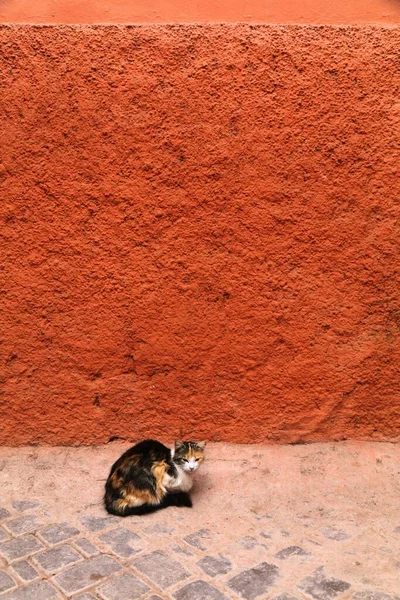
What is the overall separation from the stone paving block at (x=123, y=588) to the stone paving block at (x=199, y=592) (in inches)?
6.3

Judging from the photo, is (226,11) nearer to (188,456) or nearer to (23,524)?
(188,456)

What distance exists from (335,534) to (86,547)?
51.5 inches

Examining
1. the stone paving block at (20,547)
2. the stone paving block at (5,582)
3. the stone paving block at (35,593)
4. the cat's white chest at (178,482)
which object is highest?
the cat's white chest at (178,482)

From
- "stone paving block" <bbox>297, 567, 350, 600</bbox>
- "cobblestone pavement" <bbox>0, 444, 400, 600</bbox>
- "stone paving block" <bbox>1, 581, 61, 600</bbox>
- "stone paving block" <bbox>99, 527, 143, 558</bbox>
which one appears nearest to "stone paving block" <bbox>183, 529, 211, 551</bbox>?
"cobblestone pavement" <bbox>0, 444, 400, 600</bbox>

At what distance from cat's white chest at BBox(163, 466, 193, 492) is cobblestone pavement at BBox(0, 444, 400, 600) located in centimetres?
12

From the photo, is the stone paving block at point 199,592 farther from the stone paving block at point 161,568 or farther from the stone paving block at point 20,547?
the stone paving block at point 20,547

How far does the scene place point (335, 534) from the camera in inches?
114

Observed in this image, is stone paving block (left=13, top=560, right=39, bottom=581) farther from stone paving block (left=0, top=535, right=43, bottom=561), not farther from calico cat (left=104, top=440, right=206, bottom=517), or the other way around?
calico cat (left=104, top=440, right=206, bottom=517)

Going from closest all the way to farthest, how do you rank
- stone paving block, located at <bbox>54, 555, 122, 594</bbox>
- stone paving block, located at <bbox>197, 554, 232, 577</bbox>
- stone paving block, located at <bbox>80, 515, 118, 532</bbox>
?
stone paving block, located at <bbox>54, 555, 122, 594</bbox> → stone paving block, located at <bbox>197, 554, 232, 577</bbox> → stone paving block, located at <bbox>80, 515, 118, 532</bbox>

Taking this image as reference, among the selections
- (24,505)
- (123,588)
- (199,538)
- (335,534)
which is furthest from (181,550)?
(24,505)

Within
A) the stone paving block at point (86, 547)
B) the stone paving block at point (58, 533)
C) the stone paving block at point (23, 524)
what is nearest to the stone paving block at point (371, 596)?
the stone paving block at point (86, 547)

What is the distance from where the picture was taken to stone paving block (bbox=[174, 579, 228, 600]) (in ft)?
7.92

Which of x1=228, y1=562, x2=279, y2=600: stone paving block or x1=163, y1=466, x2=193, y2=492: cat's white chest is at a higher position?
x1=163, y1=466, x2=193, y2=492: cat's white chest

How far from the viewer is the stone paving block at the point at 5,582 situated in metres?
2.45
